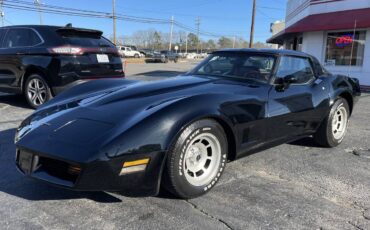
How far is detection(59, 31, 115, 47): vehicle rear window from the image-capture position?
6.96 meters

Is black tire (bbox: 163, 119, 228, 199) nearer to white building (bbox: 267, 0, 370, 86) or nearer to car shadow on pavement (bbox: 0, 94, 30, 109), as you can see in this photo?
car shadow on pavement (bbox: 0, 94, 30, 109)

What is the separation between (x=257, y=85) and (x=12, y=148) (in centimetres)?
306

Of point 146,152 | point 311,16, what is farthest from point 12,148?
point 311,16

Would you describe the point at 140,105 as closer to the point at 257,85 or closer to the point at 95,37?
the point at 257,85

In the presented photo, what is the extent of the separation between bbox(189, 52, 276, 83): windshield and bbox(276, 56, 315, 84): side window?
15 centimetres

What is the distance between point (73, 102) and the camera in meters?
3.69

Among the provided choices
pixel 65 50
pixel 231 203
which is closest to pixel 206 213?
pixel 231 203

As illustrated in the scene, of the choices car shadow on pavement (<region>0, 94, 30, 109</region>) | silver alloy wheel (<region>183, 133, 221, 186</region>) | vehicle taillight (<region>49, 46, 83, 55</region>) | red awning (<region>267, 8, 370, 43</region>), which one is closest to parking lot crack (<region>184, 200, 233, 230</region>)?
silver alloy wheel (<region>183, 133, 221, 186</region>)

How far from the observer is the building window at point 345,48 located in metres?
15.3

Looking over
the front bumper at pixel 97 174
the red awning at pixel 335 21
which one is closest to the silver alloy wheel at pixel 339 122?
the front bumper at pixel 97 174

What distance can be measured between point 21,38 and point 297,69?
17.8 ft

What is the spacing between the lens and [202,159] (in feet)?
10.9

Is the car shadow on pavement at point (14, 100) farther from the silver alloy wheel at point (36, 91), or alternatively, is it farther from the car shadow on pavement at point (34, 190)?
the car shadow on pavement at point (34, 190)

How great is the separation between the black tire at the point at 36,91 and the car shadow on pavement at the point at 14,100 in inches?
14.6
